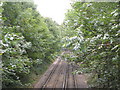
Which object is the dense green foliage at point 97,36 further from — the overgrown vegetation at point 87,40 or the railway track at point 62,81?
the railway track at point 62,81

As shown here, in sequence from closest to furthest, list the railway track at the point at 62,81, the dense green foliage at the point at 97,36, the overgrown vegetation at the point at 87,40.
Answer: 1. the dense green foliage at the point at 97,36
2. the overgrown vegetation at the point at 87,40
3. the railway track at the point at 62,81

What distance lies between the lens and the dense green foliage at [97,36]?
301 centimetres

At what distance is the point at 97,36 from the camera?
3143mm

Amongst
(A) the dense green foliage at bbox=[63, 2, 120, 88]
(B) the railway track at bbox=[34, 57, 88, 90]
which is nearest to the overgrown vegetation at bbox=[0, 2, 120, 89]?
(A) the dense green foliage at bbox=[63, 2, 120, 88]

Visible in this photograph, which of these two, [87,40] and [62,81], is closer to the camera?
[87,40]

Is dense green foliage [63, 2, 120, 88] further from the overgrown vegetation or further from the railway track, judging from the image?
the railway track

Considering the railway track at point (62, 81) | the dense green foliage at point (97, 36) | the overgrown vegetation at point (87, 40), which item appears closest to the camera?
the dense green foliage at point (97, 36)

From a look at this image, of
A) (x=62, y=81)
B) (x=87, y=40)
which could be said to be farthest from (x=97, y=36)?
(x=62, y=81)

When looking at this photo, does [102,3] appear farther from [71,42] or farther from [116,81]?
[116,81]

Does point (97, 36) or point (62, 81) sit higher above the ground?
point (97, 36)

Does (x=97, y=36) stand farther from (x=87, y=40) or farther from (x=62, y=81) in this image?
(x=62, y=81)

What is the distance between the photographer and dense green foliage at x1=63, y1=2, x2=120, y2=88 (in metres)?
3.01

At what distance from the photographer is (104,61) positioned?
5.07m

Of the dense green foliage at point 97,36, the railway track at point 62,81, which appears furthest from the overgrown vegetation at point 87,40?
the railway track at point 62,81
